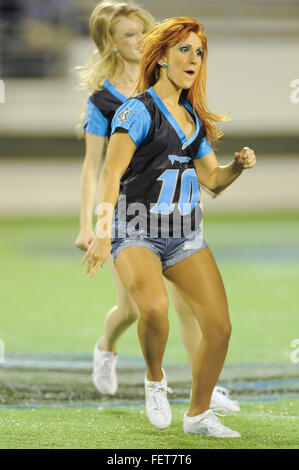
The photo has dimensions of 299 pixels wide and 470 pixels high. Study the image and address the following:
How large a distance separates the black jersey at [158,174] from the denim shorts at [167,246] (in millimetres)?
31

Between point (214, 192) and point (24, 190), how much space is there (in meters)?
13.2

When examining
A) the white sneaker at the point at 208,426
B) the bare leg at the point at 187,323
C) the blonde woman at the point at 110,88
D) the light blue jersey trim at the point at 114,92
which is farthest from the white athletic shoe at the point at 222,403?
the light blue jersey trim at the point at 114,92

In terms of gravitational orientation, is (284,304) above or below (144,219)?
below

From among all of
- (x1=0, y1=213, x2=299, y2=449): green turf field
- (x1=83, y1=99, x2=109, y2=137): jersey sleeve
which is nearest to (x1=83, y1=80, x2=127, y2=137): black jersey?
(x1=83, y1=99, x2=109, y2=137): jersey sleeve

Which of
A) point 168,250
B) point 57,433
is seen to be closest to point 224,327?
point 168,250

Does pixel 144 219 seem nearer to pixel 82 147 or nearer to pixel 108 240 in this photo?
pixel 108 240

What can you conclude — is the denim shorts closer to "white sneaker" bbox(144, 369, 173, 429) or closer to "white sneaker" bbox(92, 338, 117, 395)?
"white sneaker" bbox(144, 369, 173, 429)

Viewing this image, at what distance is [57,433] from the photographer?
14.3ft

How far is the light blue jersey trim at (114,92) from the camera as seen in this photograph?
4.74 meters

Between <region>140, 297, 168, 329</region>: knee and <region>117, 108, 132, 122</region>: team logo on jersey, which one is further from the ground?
<region>117, 108, 132, 122</region>: team logo on jersey

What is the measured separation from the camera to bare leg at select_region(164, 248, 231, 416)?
4.09 metres

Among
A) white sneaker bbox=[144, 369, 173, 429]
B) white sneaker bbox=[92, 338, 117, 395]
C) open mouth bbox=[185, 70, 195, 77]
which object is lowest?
white sneaker bbox=[92, 338, 117, 395]

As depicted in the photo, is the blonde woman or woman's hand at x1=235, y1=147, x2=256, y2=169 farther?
the blonde woman

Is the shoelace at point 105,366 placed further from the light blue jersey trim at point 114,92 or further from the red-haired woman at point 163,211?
the light blue jersey trim at point 114,92
